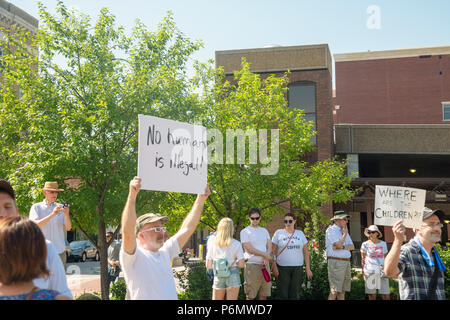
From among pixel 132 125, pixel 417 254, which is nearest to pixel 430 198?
pixel 132 125

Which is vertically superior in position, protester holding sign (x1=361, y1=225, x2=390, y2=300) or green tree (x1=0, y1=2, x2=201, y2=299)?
green tree (x1=0, y1=2, x2=201, y2=299)

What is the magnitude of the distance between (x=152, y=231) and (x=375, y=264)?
664 cm

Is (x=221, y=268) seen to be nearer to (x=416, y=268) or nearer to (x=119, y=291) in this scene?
(x=416, y=268)

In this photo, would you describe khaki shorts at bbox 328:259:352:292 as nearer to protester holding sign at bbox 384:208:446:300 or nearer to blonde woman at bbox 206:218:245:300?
blonde woman at bbox 206:218:245:300

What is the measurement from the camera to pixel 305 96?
1065 inches

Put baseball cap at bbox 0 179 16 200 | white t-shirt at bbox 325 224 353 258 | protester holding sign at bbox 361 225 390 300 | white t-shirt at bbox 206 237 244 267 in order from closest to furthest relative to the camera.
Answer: baseball cap at bbox 0 179 16 200, white t-shirt at bbox 206 237 244 267, white t-shirt at bbox 325 224 353 258, protester holding sign at bbox 361 225 390 300

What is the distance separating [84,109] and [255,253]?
16.7ft

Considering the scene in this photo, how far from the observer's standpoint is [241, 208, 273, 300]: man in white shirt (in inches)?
326

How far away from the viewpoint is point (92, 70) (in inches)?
431

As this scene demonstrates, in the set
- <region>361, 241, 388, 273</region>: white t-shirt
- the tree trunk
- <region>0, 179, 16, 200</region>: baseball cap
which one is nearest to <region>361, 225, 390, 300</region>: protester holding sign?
<region>361, 241, 388, 273</region>: white t-shirt

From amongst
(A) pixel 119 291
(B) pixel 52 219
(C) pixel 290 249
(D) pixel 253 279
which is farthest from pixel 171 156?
(A) pixel 119 291

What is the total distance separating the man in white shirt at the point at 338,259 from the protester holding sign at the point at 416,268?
15.7 ft

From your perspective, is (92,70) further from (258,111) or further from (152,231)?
(152,231)

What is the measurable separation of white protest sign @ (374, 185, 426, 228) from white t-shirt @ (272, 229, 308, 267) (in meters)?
3.10
